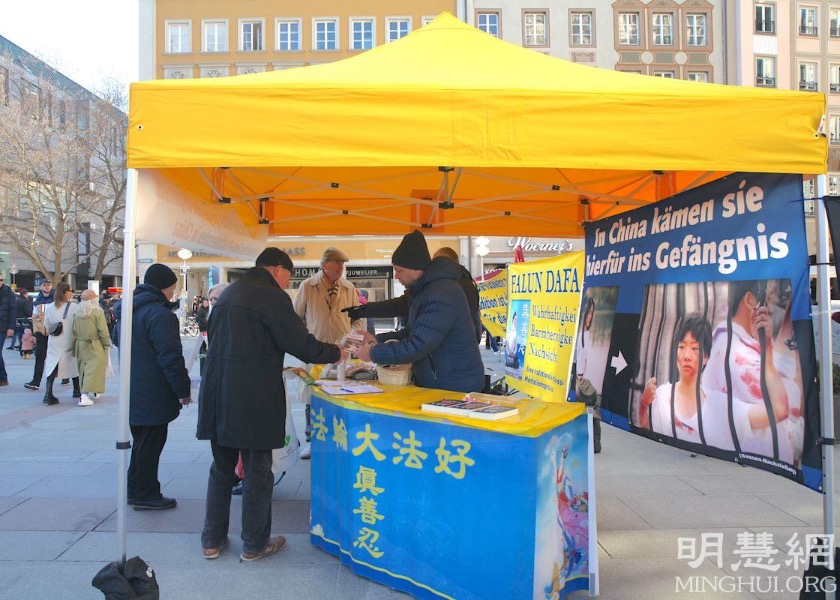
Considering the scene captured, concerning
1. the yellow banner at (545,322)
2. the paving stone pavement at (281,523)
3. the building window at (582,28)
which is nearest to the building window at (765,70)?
the building window at (582,28)

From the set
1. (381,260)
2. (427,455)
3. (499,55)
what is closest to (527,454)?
(427,455)

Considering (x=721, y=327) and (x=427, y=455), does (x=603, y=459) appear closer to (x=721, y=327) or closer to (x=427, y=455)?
(x=721, y=327)

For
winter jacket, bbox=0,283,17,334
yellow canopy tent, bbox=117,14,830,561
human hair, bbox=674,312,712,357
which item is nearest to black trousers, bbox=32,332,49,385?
winter jacket, bbox=0,283,17,334

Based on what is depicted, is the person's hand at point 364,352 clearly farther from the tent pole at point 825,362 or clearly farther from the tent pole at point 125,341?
the tent pole at point 825,362

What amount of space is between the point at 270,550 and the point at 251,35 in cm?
3171

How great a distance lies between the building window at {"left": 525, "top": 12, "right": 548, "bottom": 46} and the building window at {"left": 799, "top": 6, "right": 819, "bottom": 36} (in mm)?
12948

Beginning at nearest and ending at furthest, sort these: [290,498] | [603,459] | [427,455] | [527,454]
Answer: [527,454]
[427,455]
[290,498]
[603,459]

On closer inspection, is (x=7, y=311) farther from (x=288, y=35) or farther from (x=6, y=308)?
(x=288, y=35)

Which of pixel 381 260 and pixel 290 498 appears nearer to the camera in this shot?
pixel 290 498

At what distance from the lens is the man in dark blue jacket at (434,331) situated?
11.3 feet

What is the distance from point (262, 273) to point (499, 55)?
2006 millimetres

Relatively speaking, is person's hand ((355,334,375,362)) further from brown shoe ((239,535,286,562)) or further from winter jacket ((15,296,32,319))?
winter jacket ((15,296,32,319))

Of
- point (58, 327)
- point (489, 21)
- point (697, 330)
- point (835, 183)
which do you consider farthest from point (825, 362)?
point (835, 183)

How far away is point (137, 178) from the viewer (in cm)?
296
